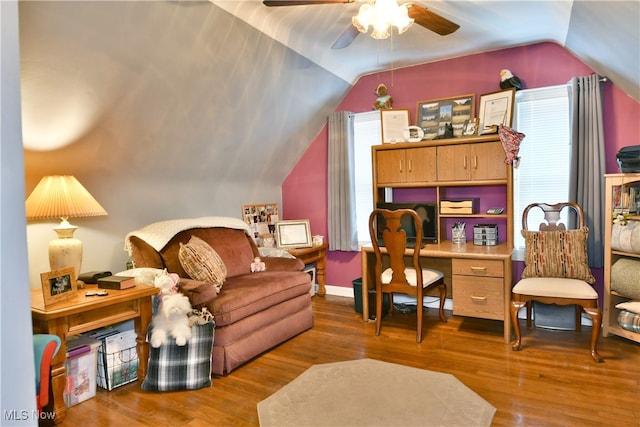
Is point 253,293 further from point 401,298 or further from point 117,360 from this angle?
point 401,298

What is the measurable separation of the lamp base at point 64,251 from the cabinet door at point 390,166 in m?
2.71

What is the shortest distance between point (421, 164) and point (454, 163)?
12.1 inches

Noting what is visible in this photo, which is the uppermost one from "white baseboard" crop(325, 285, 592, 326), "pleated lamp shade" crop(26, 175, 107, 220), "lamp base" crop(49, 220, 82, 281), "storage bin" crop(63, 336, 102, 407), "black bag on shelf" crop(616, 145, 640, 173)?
"black bag on shelf" crop(616, 145, 640, 173)

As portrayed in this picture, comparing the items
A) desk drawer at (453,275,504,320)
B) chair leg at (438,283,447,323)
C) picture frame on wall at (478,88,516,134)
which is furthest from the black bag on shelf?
chair leg at (438,283,447,323)

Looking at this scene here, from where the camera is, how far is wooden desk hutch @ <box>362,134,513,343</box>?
3234 millimetres

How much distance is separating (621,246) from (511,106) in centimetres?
144

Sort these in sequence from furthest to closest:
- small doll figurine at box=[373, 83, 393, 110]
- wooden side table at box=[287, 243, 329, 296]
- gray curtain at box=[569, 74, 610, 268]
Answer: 1. wooden side table at box=[287, 243, 329, 296]
2. small doll figurine at box=[373, 83, 393, 110]
3. gray curtain at box=[569, 74, 610, 268]

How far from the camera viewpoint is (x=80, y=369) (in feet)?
7.85

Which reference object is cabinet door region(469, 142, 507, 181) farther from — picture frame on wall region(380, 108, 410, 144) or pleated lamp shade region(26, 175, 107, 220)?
pleated lamp shade region(26, 175, 107, 220)

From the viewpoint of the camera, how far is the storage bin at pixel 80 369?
2.35 meters

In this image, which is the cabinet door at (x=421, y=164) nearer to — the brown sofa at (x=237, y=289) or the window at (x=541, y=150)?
the window at (x=541, y=150)

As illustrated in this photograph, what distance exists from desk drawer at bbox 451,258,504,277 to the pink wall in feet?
4.46

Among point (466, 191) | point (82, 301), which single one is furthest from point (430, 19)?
point (82, 301)

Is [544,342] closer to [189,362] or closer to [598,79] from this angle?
[598,79]
